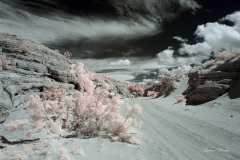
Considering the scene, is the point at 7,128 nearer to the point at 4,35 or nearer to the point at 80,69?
the point at 80,69

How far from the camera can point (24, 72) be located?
15172 mm

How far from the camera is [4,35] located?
2070 cm

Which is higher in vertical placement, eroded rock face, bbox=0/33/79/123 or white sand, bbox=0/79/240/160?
eroded rock face, bbox=0/33/79/123

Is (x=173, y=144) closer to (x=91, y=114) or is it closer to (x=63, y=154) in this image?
(x=91, y=114)

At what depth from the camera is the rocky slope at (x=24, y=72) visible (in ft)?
39.4

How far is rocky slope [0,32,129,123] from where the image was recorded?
12.0 metres

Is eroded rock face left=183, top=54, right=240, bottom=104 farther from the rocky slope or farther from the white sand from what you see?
the rocky slope

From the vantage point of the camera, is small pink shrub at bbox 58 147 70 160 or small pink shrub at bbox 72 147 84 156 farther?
small pink shrub at bbox 72 147 84 156

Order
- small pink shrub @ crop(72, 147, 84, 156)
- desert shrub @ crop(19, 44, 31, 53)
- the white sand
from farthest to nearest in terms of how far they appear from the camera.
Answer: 1. desert shrub @ crop(19, 44, 31, 53)
2. the white sand
3. small pink shrub @ crop(72, 147, 84, 156)

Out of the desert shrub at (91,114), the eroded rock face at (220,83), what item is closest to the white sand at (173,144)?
the desert shrub at (91,114)

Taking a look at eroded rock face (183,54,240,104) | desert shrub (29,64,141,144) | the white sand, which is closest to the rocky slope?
the white sand

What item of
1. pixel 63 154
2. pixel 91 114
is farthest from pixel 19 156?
pixel 91 114

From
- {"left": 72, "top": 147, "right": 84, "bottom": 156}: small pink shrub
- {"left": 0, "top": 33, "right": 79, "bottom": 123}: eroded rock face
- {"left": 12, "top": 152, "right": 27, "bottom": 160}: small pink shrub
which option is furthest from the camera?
{"left": 0, "top": 33, "right": 79, "bottom": 123}: eroded rock face

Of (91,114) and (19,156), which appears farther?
(91,114)
